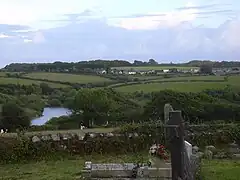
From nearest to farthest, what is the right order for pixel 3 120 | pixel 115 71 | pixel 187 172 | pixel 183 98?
pixel 187 172 < pixel 3 120 < pixel 183 98 < pixel 115 71

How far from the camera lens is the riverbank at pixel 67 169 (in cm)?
1203

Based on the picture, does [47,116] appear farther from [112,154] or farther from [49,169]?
[49,169]

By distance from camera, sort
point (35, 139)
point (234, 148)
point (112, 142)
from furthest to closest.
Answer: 1. point (234, 148)
2. point (112, 142)
3. point (35, 139)

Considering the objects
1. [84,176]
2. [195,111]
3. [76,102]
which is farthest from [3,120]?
[84,176]

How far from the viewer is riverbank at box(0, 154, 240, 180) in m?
12.0

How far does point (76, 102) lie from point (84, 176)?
1544 centimetres

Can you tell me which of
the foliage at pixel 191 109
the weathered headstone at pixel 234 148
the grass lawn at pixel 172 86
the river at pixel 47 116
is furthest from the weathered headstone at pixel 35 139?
the grass lawn at pixel 172 86

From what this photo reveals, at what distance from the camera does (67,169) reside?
1367 centimetres

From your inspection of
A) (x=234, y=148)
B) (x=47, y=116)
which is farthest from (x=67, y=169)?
(x=47, y=116)

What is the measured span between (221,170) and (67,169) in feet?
14.8

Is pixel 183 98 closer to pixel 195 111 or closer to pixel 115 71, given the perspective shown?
pixel 195 111

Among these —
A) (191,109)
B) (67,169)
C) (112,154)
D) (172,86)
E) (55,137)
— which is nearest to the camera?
(67,169)

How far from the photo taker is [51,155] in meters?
16.2

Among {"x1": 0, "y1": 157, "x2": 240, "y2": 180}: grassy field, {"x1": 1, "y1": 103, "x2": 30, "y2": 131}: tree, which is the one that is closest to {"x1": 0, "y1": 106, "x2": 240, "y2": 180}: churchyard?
{"x1": 0, "y1": 157, "x2": 240, "y2": 180}: grassy field
